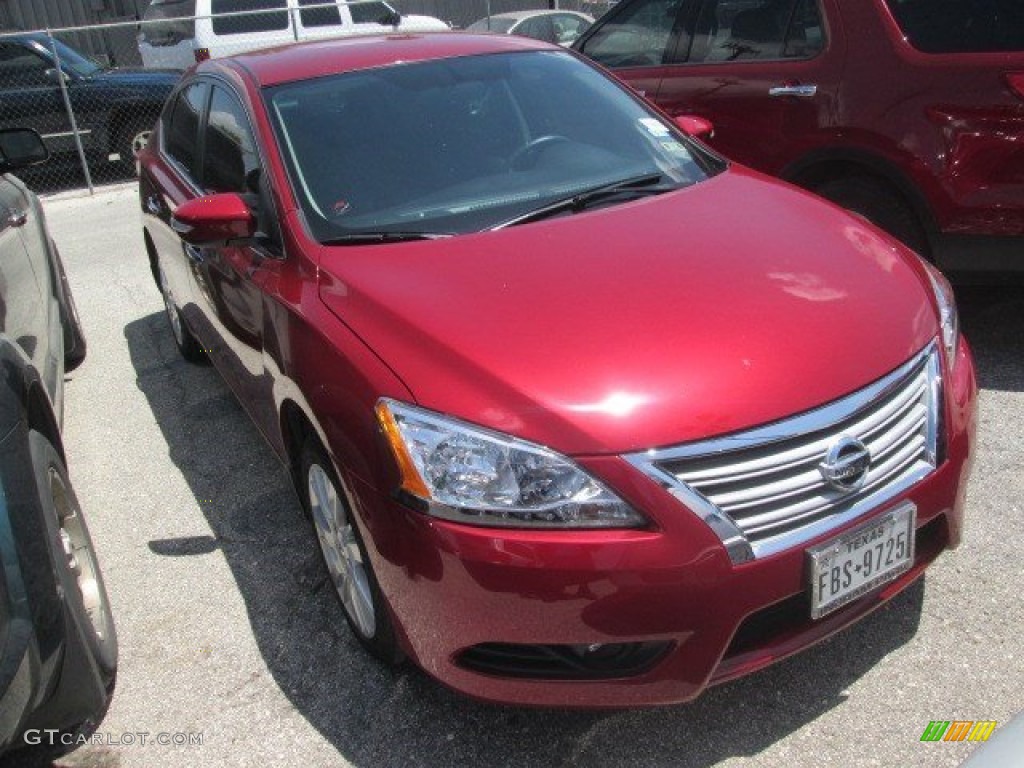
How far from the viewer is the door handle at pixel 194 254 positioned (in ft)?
12.8

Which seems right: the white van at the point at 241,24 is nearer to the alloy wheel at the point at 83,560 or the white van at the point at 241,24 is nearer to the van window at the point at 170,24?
the van window at the point at 170,24

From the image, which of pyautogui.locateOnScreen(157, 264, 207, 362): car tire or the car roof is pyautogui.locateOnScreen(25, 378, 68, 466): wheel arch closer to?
the car roof

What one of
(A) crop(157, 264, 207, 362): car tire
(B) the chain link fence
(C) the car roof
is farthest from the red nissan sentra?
(B) the chain link fence

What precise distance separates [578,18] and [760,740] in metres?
15.4

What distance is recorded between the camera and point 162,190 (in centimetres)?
464

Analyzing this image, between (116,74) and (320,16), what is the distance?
3436 mm

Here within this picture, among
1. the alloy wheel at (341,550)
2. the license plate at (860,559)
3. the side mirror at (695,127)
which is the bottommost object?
the alloy wheel at (341,550)

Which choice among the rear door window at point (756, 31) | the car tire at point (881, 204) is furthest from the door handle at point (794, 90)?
the car tire at point (881, 204)

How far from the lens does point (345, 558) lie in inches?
108

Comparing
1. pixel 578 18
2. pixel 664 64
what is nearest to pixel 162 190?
pixel 664 64

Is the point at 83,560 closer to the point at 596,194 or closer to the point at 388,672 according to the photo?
the point at 388,672

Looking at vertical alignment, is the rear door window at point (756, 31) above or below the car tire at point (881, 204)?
above

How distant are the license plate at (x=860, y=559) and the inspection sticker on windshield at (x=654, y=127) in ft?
5.91

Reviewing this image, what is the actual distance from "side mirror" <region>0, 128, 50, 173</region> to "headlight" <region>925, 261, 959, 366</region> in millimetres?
3430
